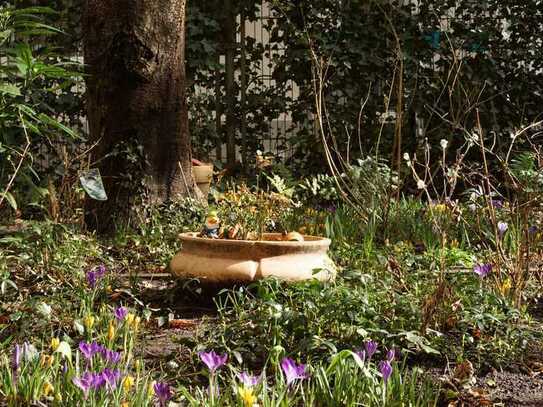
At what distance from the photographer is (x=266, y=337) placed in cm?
329

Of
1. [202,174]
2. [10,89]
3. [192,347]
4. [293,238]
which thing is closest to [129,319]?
[192,347]

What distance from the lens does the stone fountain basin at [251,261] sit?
13.4ft

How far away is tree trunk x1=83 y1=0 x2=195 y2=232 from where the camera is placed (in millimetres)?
5879

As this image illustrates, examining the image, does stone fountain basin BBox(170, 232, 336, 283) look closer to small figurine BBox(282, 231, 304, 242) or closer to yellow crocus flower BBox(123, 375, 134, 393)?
small figurine BBox(282, 231, 304, 242)

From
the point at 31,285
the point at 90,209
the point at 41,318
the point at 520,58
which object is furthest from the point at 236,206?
the point at 520,58

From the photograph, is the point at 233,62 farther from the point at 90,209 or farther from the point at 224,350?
the point at 224,350

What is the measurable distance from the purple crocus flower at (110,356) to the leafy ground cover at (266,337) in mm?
14

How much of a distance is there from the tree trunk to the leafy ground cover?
113 cm

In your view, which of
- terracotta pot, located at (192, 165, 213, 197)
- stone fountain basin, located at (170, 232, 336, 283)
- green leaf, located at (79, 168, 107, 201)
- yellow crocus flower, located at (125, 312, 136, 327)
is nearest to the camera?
yellow crocus flower, located at (125, 312, 136, 327)

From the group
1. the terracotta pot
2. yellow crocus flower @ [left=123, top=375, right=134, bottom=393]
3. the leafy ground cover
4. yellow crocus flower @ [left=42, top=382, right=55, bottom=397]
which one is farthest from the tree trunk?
yellow crocus flower @ [left=123, top=375, right=134, bottom=393]

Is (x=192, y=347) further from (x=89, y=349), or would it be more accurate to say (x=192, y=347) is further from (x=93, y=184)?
(x=93, y=184)

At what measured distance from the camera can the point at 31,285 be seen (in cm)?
432

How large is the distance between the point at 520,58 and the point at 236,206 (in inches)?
180

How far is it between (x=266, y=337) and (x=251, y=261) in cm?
88
